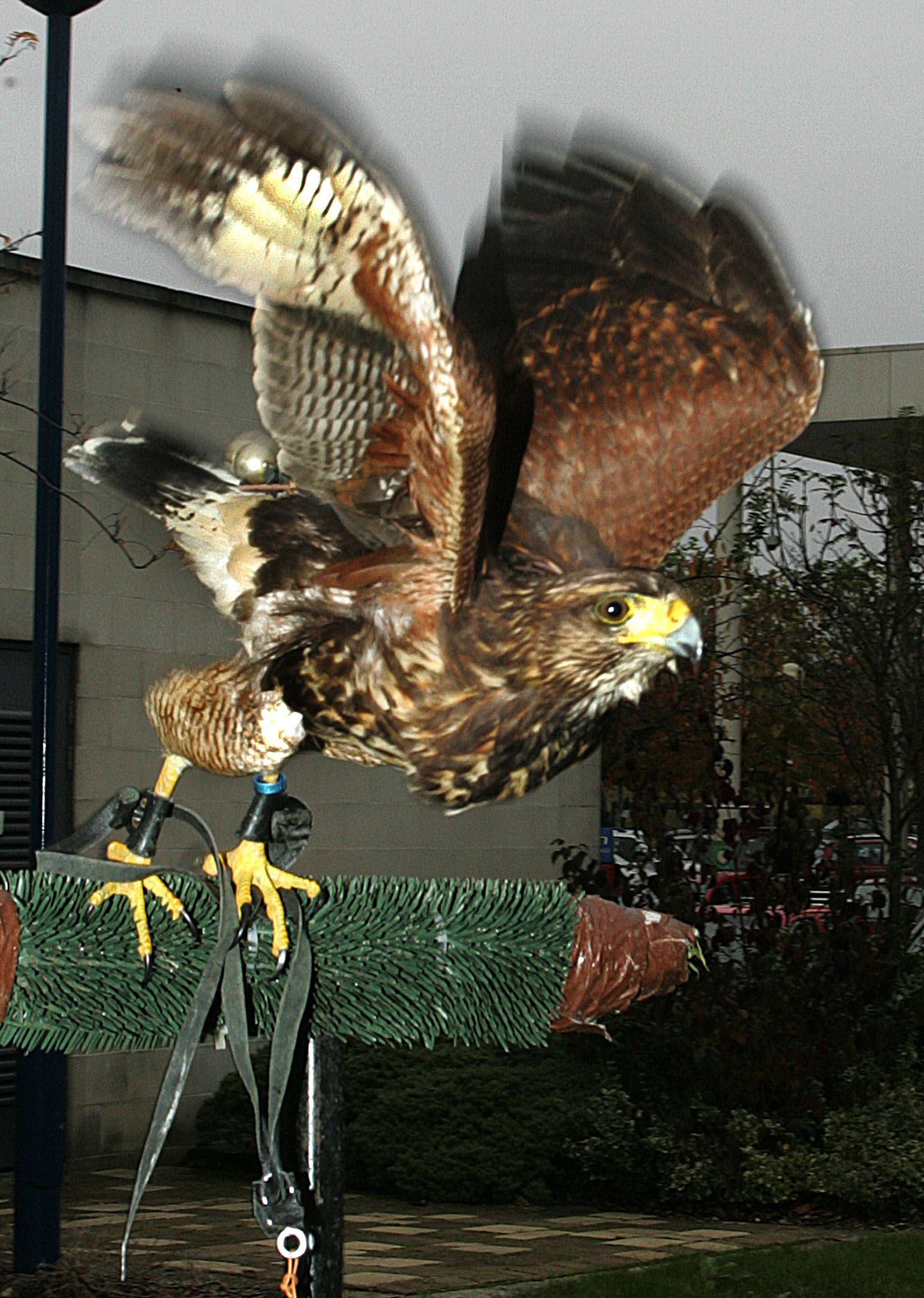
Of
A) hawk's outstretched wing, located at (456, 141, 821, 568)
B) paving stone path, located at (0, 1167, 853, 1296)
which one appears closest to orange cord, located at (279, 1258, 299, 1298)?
hawk's outstretched wing, located at (456, 141, 821, 568)

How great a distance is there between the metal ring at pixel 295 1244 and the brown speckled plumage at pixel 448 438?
28.8 inches

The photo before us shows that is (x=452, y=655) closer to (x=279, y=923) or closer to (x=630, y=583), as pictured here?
(x=630, y=583)

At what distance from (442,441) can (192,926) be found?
0.83 meters

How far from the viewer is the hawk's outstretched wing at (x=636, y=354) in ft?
9.20

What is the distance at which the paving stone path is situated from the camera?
5.60 m

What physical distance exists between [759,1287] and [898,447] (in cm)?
524

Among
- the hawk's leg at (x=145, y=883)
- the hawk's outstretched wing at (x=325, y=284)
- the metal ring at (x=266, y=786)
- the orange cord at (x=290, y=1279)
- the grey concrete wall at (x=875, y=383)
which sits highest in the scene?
the grey concrete wall at (x=875, y=383)

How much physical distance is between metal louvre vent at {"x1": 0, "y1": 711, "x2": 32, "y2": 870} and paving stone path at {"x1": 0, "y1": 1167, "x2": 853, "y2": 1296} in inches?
56.1

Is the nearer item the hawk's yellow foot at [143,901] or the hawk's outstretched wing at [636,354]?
the hawk's yellow foot at [143,901]

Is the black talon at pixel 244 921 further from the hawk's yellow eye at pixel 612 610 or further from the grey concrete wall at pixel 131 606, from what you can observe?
the grey concrete wall at pixel 131 606

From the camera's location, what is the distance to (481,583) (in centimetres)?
265

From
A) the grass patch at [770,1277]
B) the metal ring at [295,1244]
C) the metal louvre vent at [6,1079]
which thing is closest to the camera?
the metal ring at [295,1244]

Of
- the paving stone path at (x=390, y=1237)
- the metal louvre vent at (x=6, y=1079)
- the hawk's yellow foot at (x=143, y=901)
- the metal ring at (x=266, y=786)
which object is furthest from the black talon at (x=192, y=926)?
the metal louvre vent at (x=6, y=1079)

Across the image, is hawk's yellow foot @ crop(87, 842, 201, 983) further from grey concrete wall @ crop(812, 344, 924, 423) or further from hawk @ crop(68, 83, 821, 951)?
grey concrete wall @ crop(812, 344, 924, 423)
